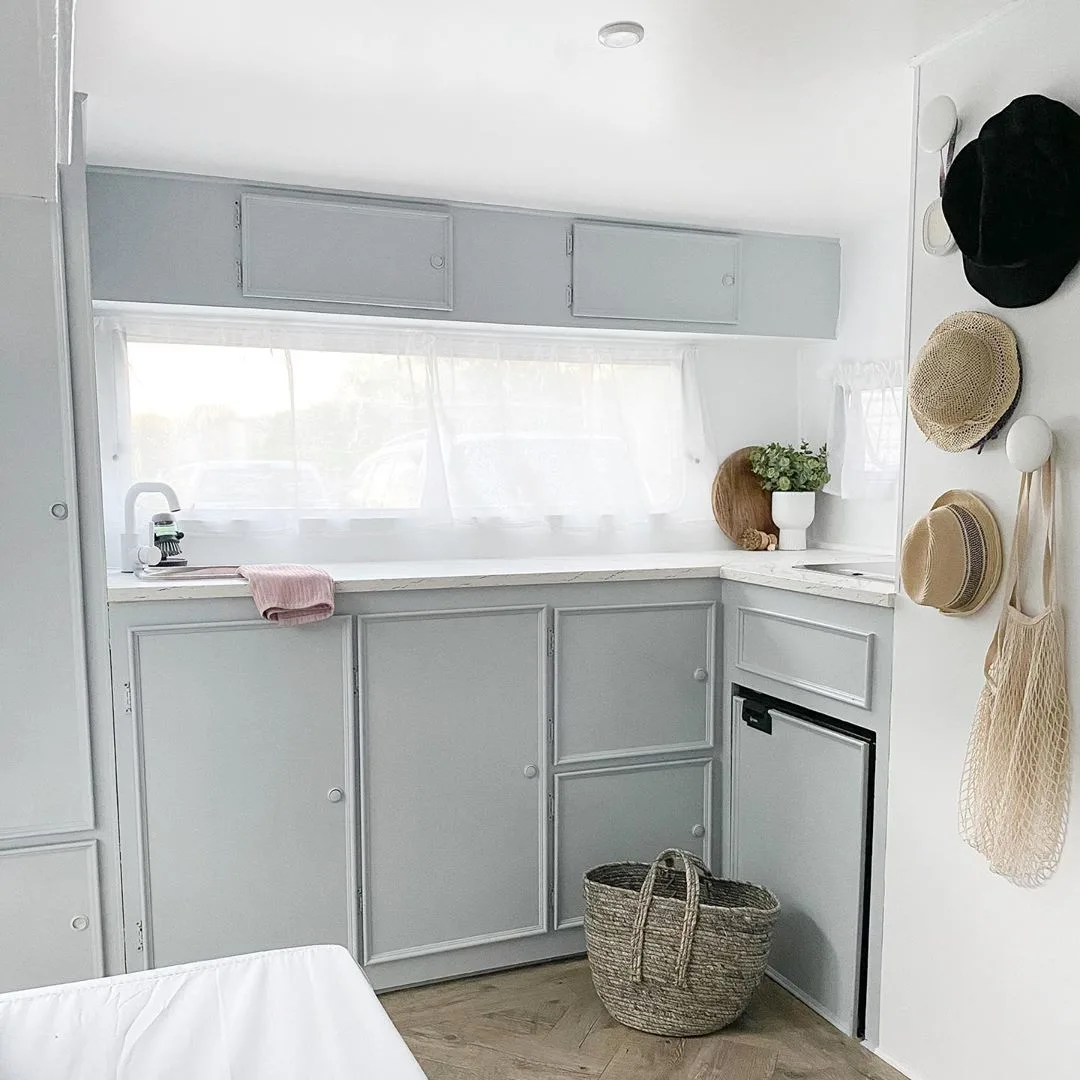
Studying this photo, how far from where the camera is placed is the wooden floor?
242cm

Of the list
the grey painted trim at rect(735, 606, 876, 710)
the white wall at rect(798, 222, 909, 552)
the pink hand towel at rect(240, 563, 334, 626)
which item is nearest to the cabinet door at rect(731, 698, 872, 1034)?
the grey painted trim at rect(735, 606, 876, 710)

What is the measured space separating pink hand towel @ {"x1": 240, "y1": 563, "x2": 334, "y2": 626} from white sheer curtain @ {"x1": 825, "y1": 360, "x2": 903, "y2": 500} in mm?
1943

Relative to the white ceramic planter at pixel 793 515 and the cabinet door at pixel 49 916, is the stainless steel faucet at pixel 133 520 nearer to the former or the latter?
the cabinet door at pixel 49 916

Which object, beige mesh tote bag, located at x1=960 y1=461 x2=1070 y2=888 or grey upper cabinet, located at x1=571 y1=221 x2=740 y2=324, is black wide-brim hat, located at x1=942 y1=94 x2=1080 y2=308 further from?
grey upper cabinet, located at x1=571 y1=221 x2=740 y2=324

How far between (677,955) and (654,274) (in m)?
2.06

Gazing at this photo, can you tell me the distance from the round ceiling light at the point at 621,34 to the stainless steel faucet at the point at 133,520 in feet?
5.83

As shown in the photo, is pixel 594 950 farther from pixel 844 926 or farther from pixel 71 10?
pixel 71 10

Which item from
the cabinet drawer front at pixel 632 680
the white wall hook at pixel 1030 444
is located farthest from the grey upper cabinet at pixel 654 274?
the white wall hook at pixel 1030 444

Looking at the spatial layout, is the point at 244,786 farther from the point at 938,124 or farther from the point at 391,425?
the point at 938,124

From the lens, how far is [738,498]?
376 cm

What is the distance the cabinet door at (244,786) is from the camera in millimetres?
2566

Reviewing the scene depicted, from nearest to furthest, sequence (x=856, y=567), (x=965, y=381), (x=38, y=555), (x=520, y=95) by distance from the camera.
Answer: (x=965, y=381) < (x=520, y=95) < (x=38, y=555) < (x=856, y=567)

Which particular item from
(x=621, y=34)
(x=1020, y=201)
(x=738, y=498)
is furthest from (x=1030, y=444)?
(x=738, y=498)

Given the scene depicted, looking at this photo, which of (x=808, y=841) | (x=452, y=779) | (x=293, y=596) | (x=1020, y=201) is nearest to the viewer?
(x=1020, y=201)
